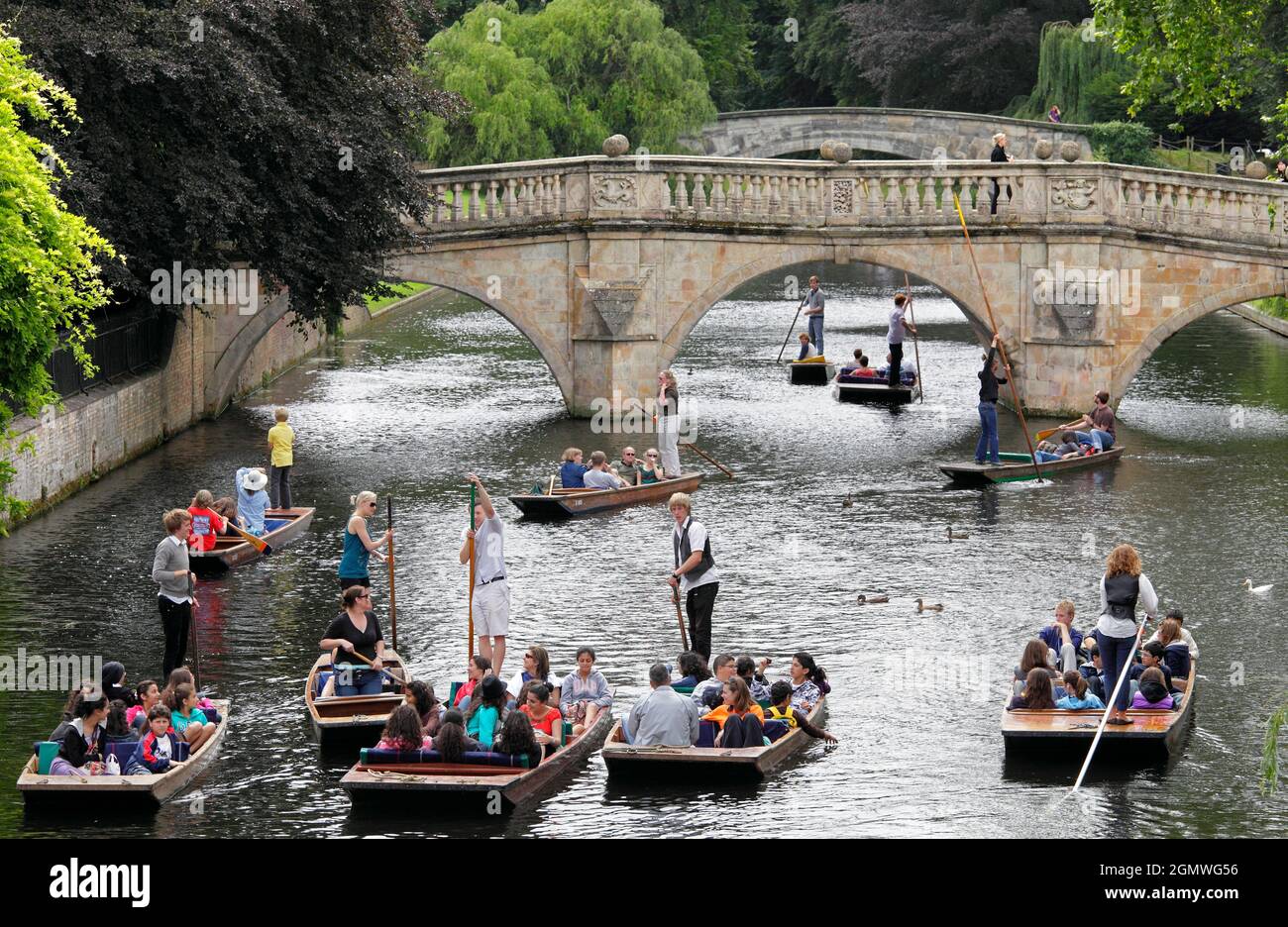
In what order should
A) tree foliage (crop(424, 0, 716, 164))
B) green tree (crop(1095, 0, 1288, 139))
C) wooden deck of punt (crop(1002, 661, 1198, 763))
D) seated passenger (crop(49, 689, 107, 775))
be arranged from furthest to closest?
tree foliage (crop(424, 0, 716, 164)) < green tree (crop(1095, 0, 1288, 139)) < wooden deck of punt (crop(1002, 661, 1198, 763)) < seated passenger (crop(49, 689, 107, 775))

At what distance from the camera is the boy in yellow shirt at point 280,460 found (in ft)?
93.7

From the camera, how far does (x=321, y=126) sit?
106 ft

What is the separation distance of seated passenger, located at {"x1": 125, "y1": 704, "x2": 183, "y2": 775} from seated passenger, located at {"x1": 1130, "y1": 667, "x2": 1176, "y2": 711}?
27.1 ft

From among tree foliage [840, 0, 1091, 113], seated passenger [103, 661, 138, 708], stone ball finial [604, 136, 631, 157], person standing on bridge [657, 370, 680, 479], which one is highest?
tree foliage [840, 0, 1091, 113]

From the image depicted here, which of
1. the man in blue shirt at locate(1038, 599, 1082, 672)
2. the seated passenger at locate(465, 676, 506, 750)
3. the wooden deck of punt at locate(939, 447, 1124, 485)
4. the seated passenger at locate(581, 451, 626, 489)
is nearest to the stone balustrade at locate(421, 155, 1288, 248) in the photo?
the wooden deck of punt at locate(939, 447, 1124, 485)

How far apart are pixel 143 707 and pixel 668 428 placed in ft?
47.4

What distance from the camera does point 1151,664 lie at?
62.5ft

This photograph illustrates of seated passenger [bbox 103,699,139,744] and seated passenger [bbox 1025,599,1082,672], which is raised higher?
seated passenger [bbox 1025,599,1082,672]

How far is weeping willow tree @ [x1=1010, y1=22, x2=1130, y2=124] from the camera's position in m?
67.2

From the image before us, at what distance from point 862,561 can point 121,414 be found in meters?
12.7

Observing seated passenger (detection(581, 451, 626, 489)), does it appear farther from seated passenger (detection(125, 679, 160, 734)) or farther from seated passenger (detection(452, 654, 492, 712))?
seated passenger (detection(125, 679, 160, 734))

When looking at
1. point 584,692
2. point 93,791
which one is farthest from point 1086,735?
point 93,791
